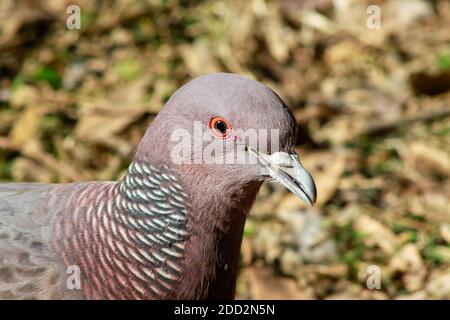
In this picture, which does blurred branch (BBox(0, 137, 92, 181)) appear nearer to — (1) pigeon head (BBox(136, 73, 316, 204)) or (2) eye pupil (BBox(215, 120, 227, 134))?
(1) pigeon head (BBox(136, 73, 316, 204))

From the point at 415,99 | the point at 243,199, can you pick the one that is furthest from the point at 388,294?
the point at 415,99

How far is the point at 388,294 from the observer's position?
5.53 m

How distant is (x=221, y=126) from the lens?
3.98 m

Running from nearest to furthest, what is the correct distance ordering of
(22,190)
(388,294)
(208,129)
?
(208,129) → (22,190) → (388,294)

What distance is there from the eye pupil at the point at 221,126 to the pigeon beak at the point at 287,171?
15 centimetres

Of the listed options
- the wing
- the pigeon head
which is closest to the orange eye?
the pigeon head

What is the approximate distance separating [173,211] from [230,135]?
0.46 m

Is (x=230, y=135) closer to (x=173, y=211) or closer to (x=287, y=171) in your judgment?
(x=287, y=171)

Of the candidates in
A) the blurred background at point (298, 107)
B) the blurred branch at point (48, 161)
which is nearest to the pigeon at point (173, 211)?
the blurred background at point (298, 107)

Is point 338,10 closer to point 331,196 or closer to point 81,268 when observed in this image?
point 331,196

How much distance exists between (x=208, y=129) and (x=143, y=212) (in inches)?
20.6

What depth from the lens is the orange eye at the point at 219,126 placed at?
396 cm

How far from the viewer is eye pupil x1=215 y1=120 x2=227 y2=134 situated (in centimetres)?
397

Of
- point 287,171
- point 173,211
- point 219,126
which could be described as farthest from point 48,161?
point 287,171
